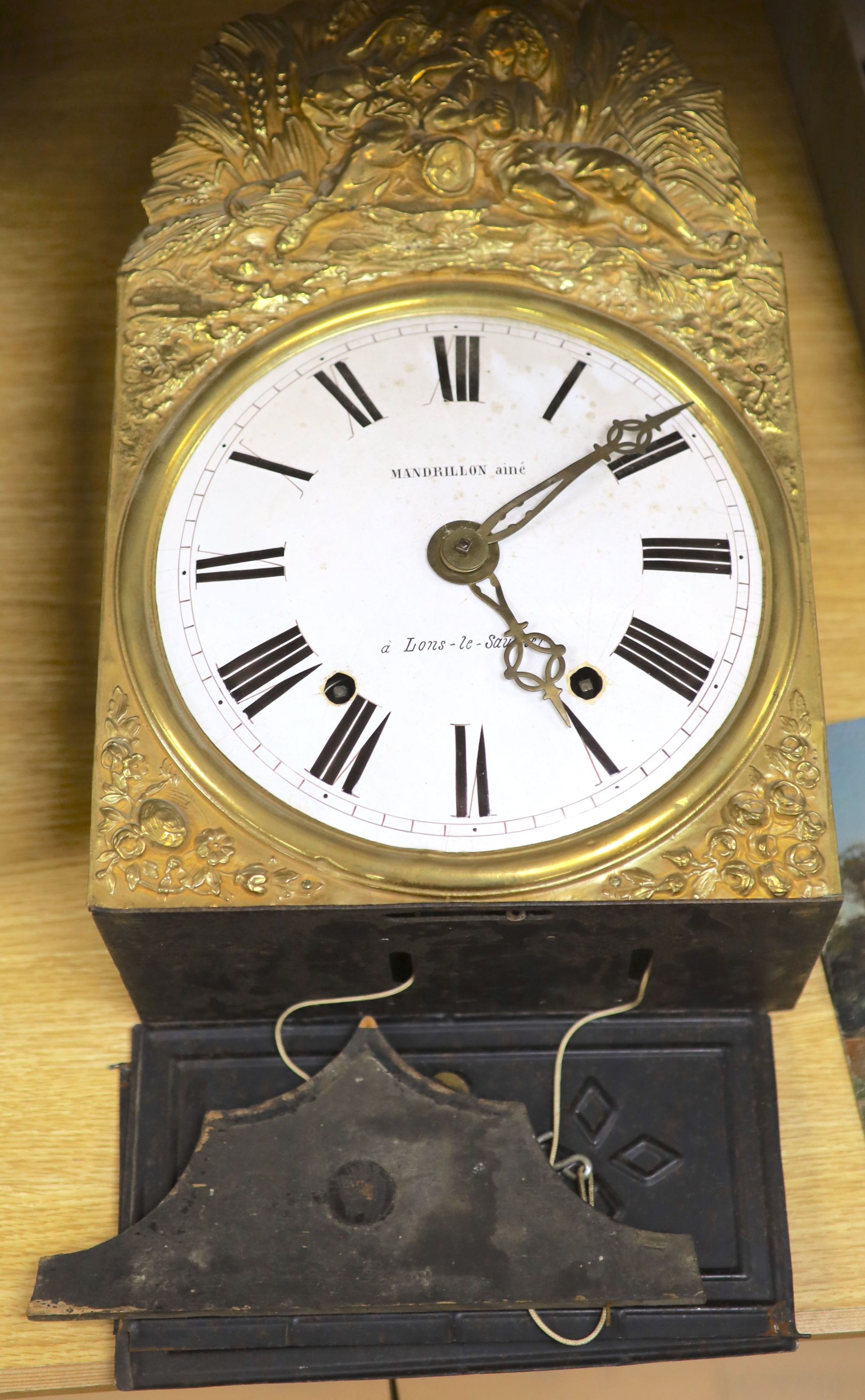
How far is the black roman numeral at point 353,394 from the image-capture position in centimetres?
178

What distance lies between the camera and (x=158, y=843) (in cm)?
156

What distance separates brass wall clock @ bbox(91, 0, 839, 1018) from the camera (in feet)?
5.11

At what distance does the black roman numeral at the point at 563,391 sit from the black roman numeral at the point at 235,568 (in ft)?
1.32

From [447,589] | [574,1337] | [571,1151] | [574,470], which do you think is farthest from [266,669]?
[574,1337]

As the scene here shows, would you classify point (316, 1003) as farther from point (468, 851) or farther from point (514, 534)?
point (514, 534)

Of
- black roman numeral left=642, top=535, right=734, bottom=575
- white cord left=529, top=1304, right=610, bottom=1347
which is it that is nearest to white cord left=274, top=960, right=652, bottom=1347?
white cord left=529, top=1304, right=610, bottom=1347

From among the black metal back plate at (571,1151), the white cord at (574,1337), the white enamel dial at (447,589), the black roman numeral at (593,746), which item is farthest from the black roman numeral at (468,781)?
the white cord at (574,1337)

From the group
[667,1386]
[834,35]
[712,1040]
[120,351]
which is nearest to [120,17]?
[120,351]

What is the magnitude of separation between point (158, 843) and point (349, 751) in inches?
9.3

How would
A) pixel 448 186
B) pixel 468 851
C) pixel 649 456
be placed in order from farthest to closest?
pixel 448 186
pixel 649 456
pixel 468 851

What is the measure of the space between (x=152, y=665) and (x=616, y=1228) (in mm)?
817

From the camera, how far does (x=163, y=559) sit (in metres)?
1.68

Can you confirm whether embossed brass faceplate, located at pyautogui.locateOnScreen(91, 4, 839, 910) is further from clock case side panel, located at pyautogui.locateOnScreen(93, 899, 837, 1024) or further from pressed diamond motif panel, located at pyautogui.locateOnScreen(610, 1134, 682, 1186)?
pressed diamond motif panel, located at pyautogui.locateOnScreen(610, 1134, 682, 1186)

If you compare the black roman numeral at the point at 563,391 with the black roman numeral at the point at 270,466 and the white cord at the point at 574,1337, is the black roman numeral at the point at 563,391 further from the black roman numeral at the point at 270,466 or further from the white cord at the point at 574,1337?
the white cord at the point at 574,1337
